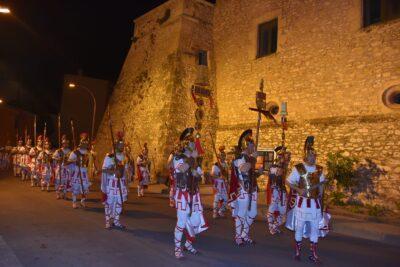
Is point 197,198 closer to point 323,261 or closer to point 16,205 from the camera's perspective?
point 323,261

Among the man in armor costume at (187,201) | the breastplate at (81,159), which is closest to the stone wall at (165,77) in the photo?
the breastplate at (81,159)

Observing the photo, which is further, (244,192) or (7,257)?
(244,192)

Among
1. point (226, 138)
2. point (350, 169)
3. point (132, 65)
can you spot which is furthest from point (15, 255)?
point (132, 65)

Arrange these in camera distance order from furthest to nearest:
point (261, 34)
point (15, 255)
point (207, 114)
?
1. point (207, 114)
2. point (261, 34)
3. point (15, 255)

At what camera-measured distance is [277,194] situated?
8.58 m

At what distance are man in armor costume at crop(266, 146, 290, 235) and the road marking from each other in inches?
210

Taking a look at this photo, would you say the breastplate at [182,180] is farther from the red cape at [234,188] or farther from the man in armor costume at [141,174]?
the man in armor costume at [141,174]

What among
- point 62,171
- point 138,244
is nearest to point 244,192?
point 138,244

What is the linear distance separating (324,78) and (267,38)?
454 centimetres

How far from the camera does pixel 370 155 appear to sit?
12797 millimetres

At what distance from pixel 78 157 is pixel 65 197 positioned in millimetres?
2124

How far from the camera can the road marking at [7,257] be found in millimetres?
5320

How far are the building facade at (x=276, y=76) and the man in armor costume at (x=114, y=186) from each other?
878 cm

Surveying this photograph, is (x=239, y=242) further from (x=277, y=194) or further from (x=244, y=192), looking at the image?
(x=277, y=194)
